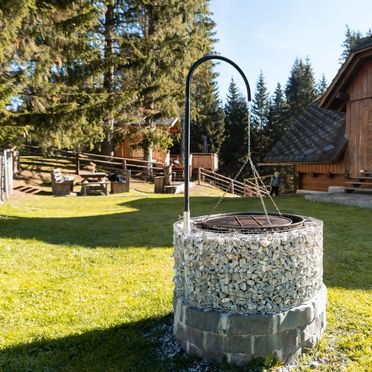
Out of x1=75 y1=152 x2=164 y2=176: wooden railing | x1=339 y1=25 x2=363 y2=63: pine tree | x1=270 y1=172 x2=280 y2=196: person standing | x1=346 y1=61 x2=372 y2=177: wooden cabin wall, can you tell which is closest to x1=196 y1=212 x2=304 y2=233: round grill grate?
x1=346 y1=61 x2=372 y2=177: wooden cabin wall

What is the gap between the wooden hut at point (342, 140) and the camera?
13.1 meters

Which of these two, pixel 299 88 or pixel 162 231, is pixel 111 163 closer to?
pixel 162 231

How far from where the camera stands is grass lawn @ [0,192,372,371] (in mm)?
3645

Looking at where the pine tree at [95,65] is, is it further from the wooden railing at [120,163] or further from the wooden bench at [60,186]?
the wooden bench at [60,186]

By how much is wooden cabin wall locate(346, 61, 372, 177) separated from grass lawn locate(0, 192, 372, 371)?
14.0 feet

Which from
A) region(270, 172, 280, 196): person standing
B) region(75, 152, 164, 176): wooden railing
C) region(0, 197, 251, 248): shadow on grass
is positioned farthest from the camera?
region(75, 152, 164, 176): wooden railing

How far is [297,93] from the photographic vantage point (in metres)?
48.5

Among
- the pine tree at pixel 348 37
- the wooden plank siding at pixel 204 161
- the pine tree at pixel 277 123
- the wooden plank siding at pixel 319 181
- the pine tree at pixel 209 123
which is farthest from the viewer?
the pine tree at pixel 348 37

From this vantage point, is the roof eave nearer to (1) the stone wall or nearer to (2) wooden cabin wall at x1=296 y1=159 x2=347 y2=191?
(2) wooden cabin wall at x1=296 y1=159 x2=347 y2=191

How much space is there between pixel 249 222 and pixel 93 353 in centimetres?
206

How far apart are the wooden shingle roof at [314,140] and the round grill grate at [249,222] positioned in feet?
37.0

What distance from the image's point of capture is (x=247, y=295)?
348 centimetres

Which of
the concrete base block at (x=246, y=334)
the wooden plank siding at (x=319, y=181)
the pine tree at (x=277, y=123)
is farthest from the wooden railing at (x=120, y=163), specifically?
the pine tree at (x=277, y=123)

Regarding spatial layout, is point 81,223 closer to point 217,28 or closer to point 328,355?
point 328,355
